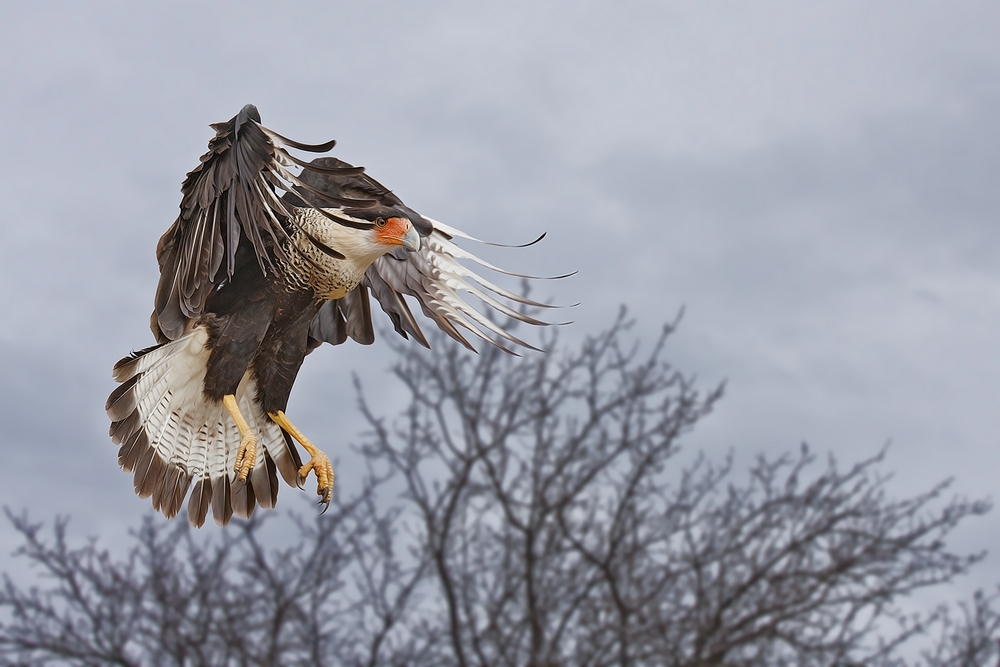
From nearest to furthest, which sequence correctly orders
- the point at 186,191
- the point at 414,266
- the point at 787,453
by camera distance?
the point at 186,191 < the point at 414,266 < the point at 787,453

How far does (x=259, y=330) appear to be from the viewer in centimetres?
218

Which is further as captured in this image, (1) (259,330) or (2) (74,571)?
(2) (74,571)

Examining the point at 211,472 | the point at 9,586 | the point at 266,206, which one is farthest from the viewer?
the point at 9,586

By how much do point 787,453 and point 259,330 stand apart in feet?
20.6

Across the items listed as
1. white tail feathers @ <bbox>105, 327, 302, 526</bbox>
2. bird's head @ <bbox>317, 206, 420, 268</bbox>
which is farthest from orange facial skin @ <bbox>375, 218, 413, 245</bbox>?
white tail feathers @ <bbox>105, 327, 302, 526</bbox>

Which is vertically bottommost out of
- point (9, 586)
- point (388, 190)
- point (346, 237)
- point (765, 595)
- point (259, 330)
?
point (259, 330)

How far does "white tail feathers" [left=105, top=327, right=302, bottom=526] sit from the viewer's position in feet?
7.61

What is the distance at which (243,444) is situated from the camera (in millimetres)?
2105

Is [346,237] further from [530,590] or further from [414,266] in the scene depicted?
[530,590]

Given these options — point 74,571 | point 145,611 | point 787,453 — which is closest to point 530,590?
point 787,453

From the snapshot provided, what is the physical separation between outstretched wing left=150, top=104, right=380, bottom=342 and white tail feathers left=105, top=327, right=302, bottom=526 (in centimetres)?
16

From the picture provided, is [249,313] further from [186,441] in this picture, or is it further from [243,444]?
[186,441]

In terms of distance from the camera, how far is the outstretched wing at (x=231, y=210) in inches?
81.0

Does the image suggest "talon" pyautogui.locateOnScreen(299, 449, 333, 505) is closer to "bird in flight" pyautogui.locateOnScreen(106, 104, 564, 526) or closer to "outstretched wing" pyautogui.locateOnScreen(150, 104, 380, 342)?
"bird in flight" pyautogui.locateOnScreen(106, 104, 564, 526)
